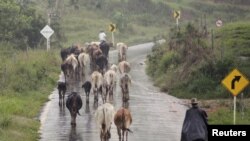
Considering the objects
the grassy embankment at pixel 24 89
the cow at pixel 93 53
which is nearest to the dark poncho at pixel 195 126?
the grassy embankment at pixel 24 89

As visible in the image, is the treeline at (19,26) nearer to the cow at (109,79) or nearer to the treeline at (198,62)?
the treeline at (198,62)

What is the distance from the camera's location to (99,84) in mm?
30453

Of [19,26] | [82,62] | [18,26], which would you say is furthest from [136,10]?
[82,62]

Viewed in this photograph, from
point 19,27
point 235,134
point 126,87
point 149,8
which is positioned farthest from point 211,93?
point 149,8

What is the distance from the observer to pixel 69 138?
2303 centimetres

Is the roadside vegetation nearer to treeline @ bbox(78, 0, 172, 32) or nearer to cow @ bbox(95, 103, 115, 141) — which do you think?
cow @ bbox(95, 103, 115, 141)

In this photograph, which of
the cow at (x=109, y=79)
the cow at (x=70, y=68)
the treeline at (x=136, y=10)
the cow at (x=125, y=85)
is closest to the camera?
the cow at (x=109, y=79)

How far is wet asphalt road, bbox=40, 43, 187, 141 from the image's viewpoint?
2356 cm

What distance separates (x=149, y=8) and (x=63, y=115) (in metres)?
53.2

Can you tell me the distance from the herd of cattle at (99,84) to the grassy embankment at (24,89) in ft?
4.16

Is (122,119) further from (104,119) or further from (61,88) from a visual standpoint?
(61,88)

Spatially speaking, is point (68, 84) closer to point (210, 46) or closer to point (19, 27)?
point (210, 46)

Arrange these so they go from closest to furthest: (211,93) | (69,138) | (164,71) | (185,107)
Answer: (69,138), (185,107), (211,93), (164,71)

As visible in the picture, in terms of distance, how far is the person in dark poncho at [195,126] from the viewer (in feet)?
57.0
